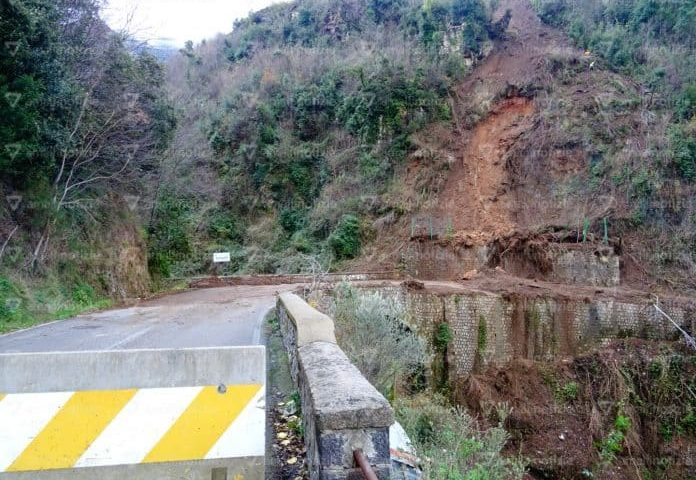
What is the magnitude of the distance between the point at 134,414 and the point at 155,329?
8.56 metres

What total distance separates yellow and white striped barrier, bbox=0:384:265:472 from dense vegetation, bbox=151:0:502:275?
21684 mm

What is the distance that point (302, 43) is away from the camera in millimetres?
42719

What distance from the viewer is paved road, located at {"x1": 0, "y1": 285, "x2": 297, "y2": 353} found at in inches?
346

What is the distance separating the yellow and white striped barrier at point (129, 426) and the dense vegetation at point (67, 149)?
10048mm

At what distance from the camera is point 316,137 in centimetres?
3431

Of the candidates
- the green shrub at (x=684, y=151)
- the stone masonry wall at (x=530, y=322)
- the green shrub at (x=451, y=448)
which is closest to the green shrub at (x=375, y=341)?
the green shrub at (x=451, y=448)

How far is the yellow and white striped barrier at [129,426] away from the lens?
2551mm

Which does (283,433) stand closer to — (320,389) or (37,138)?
(320,389)

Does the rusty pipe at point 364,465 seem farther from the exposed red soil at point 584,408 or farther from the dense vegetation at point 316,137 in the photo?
the dense vegetation at point 316,137

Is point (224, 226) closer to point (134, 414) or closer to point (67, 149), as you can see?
point (67, 149)

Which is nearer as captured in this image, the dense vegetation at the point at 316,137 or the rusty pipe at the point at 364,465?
the rusty pipe at the point at 364,465

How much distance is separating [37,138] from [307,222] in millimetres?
17467

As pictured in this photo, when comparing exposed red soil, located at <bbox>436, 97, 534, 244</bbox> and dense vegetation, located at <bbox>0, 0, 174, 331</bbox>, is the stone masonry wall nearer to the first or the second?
exposed red soil, located at <bbox>436, 97, 534, 244</bbox>

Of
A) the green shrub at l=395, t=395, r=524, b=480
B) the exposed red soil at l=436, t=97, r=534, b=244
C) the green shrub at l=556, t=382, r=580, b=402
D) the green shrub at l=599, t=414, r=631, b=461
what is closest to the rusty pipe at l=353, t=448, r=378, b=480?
the green shrub at l=395, t=395, r=524, b=480
